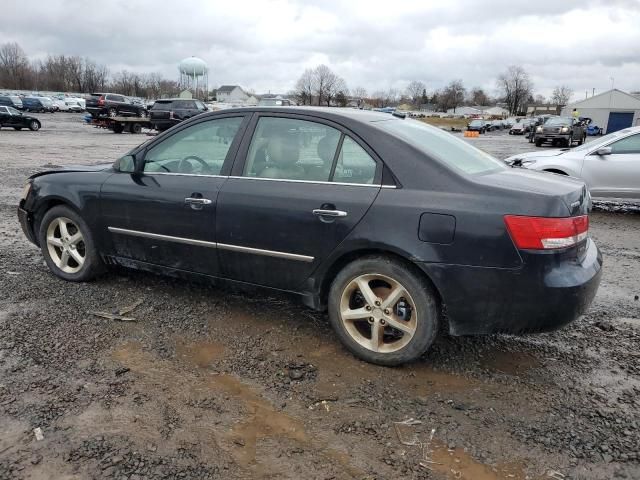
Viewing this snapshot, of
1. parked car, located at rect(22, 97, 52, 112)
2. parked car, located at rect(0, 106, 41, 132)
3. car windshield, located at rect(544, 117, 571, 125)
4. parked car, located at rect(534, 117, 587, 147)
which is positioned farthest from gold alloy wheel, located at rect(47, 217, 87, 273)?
parked car, located at rect(22, 97, 52, 112)

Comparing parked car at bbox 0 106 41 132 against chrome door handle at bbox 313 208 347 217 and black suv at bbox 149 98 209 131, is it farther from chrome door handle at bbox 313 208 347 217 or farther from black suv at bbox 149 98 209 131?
chrome door handle at bbox 313 208 347 217

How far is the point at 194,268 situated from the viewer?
3.95 m

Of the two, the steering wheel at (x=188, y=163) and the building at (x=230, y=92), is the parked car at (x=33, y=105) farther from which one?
the building at (x=230, y=92)

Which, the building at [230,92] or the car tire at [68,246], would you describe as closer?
the car tire at [68,246]

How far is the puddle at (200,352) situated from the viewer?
337 centimetres

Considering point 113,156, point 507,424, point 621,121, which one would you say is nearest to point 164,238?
point 507,424

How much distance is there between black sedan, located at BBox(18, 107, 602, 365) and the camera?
2.93 m

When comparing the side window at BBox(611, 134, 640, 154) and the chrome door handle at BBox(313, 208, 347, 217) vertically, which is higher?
the side window at BBox(611, 134, 640, 154)

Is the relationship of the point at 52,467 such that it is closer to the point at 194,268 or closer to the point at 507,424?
the point at 194,268

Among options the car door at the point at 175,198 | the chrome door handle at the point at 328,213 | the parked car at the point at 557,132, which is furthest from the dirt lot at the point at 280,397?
the parked car at the point at 557,132

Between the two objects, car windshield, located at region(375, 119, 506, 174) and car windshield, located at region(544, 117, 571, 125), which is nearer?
car windshield, located at region(375, 119, 506, 174)

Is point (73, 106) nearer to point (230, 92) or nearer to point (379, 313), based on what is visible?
point (379, 313)

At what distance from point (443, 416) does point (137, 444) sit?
1.62 metres

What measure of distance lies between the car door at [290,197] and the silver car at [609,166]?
19.8 feet
